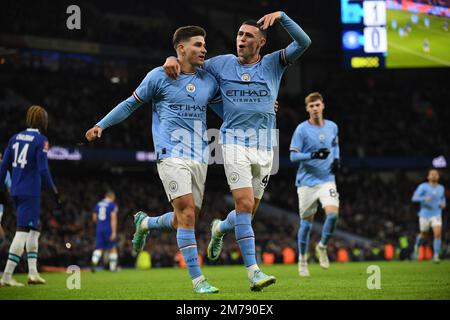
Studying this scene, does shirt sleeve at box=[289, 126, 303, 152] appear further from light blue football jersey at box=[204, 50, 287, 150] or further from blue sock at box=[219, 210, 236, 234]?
light blue football jersey at box=[204, 50, 287, 150]

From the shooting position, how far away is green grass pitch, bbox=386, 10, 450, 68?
771 inches

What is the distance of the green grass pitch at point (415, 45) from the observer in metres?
19.6

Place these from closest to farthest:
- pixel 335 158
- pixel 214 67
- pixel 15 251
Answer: pixel 214 67 → pixel 15 251 → pixel 335 158

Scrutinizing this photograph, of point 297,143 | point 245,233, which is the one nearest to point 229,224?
point 245,233

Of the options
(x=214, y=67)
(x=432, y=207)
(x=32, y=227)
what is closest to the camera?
(x=214, y=67)

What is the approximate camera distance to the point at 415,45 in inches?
808

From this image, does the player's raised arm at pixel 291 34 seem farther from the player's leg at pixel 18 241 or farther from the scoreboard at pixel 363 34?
the scoreboard at pixel 363 34

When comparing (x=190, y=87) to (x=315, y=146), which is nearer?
(x=190, y=87)

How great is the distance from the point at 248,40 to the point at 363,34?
12524 mm

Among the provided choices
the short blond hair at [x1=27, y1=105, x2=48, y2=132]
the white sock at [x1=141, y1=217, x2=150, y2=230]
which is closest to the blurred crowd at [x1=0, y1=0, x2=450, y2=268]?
the short blond hair at [x1=27, y1=105, x2=48, y2=132]

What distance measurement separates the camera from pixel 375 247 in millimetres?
27438

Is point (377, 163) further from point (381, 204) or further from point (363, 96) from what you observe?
point (363, 96)

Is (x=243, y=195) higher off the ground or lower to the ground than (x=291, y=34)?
lower

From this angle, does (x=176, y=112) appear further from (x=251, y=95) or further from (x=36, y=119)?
(x=36, y=119)
